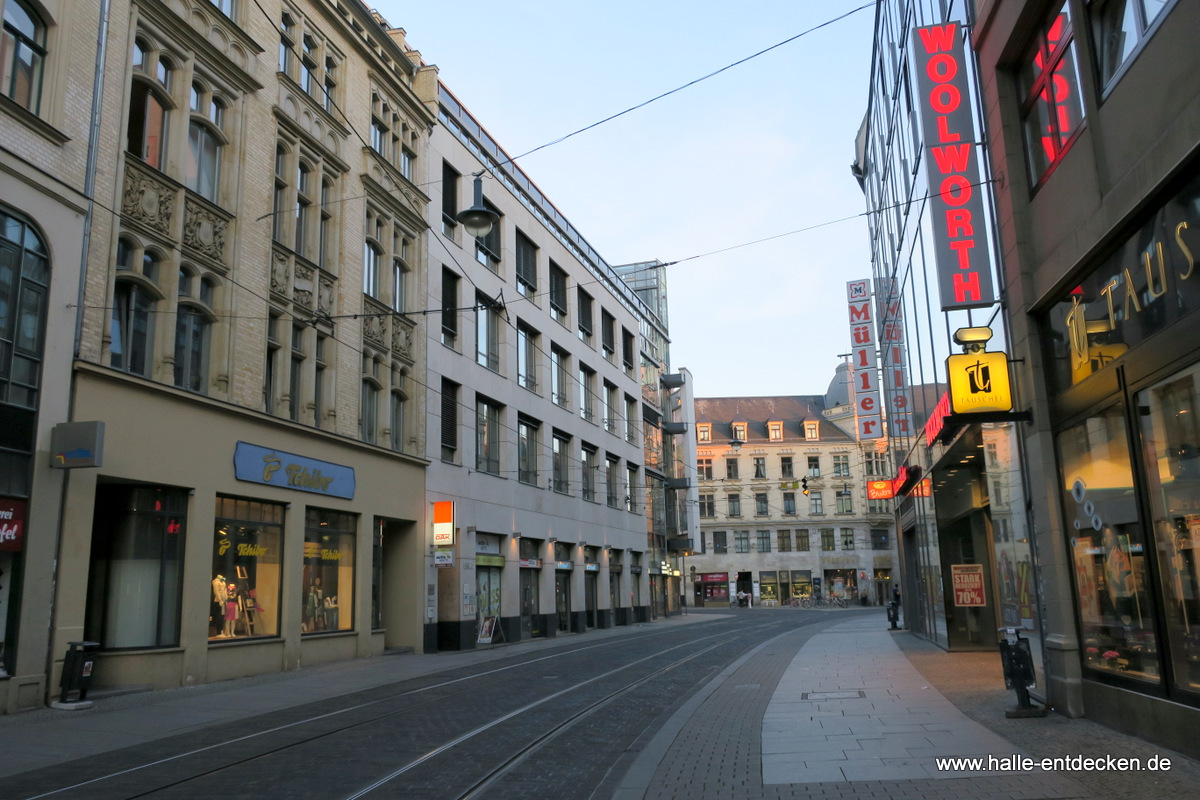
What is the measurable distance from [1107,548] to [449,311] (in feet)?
75.8

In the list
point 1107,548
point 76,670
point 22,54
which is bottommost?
point 76,670

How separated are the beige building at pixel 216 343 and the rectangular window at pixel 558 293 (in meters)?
11.6

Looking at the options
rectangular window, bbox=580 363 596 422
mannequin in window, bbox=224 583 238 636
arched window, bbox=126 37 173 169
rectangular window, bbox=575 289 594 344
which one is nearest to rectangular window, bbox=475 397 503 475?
rectangular window, bbox=580 363 596 422

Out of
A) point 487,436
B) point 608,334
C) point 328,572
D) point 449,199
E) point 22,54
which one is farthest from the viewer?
point 608,334

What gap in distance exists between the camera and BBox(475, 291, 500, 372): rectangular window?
32112 millimetres

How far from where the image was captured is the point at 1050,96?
37.6ft

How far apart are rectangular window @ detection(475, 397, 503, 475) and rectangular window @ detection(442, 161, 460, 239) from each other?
562cm

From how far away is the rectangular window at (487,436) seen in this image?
31.5 meters

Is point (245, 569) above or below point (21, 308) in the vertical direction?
below

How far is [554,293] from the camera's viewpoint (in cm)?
3947

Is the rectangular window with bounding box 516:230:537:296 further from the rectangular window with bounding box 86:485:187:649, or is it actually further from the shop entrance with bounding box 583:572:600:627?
the rectangular window with bounding box 86:485:187:649

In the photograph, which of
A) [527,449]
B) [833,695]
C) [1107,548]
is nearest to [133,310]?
[833,695]

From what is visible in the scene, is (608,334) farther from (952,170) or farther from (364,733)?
(364,733)

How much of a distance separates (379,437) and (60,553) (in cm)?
1133
